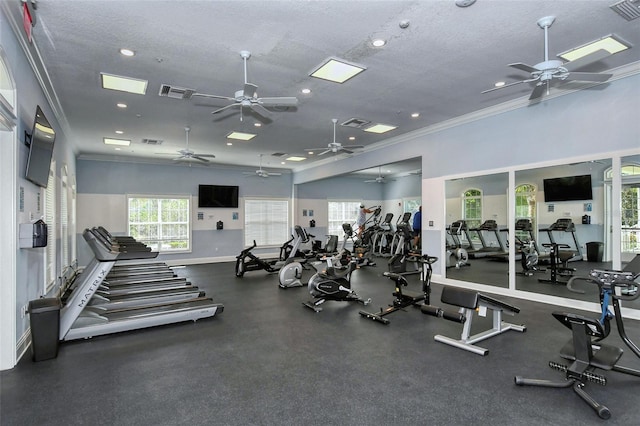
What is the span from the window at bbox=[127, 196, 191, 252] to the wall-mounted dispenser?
6.95m

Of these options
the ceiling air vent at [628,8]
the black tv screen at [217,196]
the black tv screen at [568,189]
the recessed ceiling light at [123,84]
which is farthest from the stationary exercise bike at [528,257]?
the black tv screen at [217,196]

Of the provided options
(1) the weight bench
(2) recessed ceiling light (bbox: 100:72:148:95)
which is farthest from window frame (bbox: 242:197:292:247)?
(1) the weight bench

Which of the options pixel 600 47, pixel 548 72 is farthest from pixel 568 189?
pixel 548 72

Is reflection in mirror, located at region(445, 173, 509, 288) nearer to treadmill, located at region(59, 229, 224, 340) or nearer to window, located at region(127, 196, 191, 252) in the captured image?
treadmill, located at region(59, 229, 224, 340)

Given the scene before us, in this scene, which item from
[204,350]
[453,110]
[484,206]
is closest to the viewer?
[204,350]

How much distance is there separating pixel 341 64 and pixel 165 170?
7.97 m

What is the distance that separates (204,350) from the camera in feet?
11.5

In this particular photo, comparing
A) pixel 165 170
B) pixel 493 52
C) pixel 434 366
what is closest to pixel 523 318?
pixel 434 366

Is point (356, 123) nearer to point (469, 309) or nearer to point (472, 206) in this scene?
point (472, 206)

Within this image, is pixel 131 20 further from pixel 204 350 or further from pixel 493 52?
pixel 493 52

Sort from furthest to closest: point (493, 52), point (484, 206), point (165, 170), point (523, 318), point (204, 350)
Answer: point (165, 170) → point (484, 206) → point (523, 318) → point (493, 52) → point (204, 350)

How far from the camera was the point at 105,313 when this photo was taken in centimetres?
419

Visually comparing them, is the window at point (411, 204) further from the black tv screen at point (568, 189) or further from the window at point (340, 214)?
the black tv screen at point (568, 189)

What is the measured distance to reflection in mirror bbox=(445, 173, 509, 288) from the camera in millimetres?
6109
